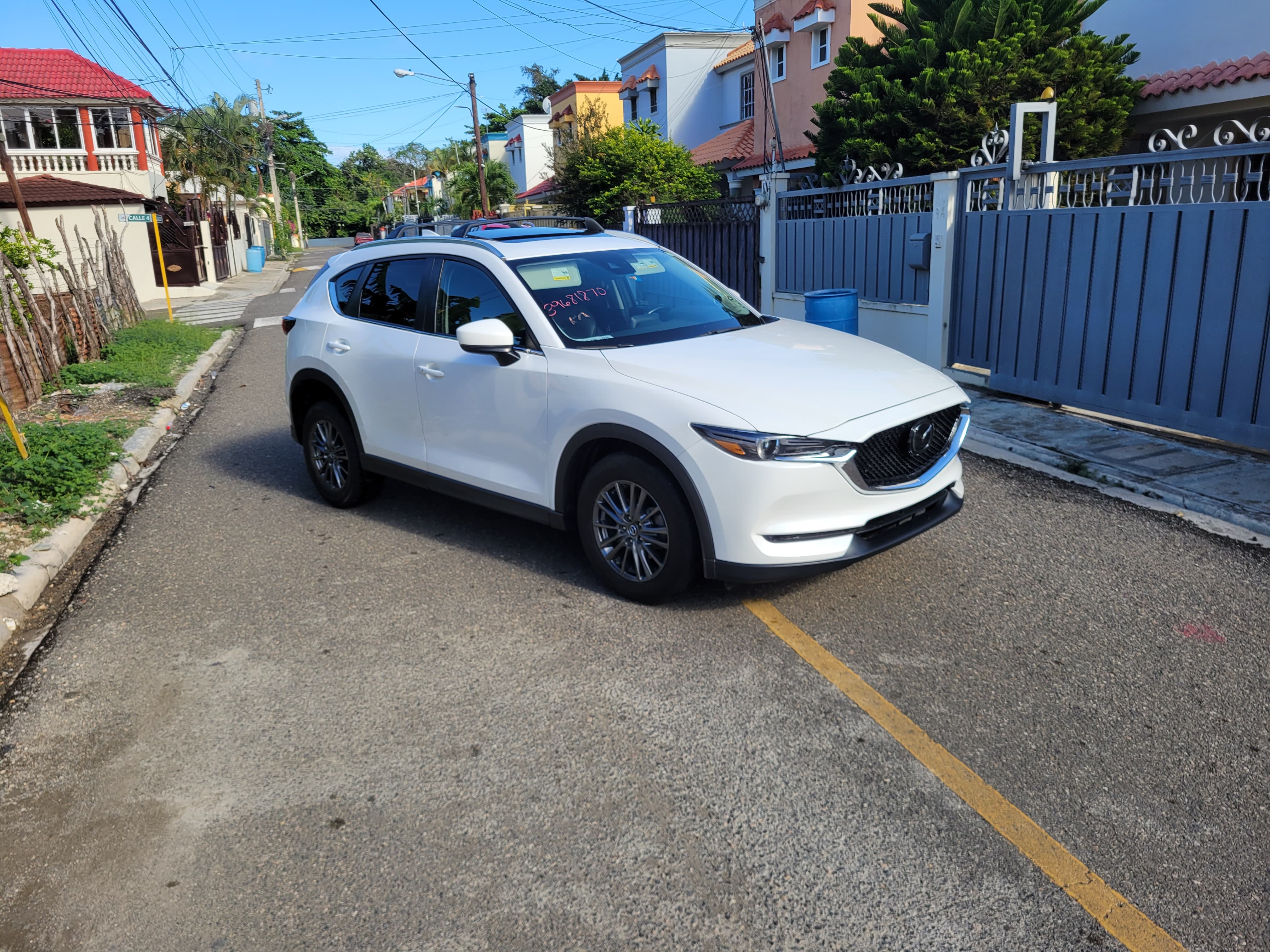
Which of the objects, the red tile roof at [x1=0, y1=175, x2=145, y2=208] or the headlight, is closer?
the headlight

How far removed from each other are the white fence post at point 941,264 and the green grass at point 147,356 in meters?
8.77

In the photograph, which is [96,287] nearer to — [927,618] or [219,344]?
[219,344]

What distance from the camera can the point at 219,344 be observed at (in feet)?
56.9

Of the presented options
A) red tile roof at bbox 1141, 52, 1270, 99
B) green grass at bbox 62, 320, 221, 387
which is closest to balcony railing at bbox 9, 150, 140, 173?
green grass at bbox 62, 320, 221, 387

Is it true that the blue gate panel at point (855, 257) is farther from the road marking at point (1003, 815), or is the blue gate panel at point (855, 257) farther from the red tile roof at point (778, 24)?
the red tile roof at point (778, 24)

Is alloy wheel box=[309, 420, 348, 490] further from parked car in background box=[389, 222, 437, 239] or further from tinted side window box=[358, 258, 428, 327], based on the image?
parked car in background box=[389, 222, 437, 239]

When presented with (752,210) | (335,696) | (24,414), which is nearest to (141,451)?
(24,414)

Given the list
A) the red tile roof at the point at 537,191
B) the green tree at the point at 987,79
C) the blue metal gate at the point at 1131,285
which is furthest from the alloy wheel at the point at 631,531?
the red tile roof at the point at 537,191

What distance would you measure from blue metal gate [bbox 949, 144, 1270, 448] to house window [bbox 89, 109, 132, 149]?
35.4 m

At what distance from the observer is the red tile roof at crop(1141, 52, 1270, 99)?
13141 millimetres

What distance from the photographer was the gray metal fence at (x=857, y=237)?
34.8 ft

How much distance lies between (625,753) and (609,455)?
1679 mm

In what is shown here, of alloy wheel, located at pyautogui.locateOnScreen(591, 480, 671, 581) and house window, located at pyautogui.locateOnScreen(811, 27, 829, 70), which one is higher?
house window, located at pyautogui.locateOnScreen(811, 27, 829, 70)

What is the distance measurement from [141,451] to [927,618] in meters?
7.17
